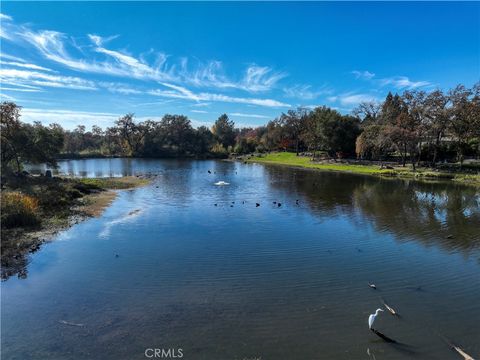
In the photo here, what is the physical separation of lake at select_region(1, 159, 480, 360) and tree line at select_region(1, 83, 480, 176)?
1968 centimetres

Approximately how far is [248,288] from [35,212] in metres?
18.5

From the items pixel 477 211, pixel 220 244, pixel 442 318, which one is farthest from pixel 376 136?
pixel 442 318

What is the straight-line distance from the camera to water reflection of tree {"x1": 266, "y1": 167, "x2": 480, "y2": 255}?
23.9 meters

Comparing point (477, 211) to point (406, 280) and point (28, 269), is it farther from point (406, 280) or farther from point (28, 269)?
point (28, 269)

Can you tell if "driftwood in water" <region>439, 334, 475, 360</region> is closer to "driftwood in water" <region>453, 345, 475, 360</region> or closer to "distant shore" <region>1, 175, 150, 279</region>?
"driftwood in water" <region>453, 345, 475, 360</region>

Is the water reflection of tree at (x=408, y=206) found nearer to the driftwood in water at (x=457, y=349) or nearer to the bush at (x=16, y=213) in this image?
the driftwood in water at (x=457, y=349)

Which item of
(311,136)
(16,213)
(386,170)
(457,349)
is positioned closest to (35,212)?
(16,213)

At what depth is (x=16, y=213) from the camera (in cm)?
2262

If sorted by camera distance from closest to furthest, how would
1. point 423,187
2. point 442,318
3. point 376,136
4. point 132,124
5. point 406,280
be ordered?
point 442,318 < point 406,280 < point 423,187 < point 376,136 < point 132,124

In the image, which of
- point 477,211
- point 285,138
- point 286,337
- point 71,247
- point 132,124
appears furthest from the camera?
point 132,124

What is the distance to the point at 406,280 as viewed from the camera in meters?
15.9

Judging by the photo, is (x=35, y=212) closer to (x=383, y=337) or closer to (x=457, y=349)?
(x=383, y=337)

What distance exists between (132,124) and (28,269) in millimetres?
120060

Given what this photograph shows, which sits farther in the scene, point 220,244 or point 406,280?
point 220,244
